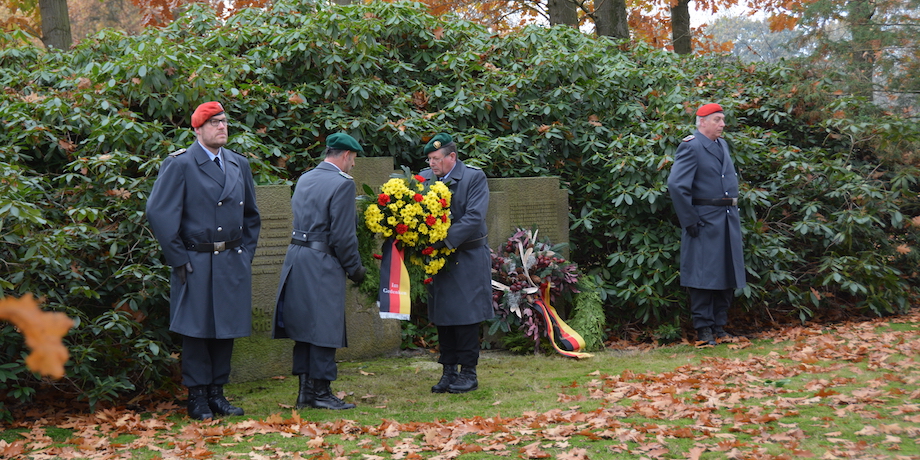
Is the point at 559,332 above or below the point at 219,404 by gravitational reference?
above

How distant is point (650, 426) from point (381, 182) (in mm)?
4043

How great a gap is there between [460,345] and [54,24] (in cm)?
939

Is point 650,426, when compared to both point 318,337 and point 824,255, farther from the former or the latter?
point 824,255

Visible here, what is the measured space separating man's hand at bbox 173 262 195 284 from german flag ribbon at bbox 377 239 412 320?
1.37 meters

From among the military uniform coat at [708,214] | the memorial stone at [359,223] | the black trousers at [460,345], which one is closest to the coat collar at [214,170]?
the memorial stone at [359,223]

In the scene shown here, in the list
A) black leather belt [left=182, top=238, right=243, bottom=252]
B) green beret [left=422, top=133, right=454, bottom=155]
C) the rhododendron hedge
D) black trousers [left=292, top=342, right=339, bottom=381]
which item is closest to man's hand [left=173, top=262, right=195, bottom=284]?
black leather belt [left=182, top=238, right=243, bottom=252]

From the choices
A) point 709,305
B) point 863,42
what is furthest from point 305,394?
point 863,42

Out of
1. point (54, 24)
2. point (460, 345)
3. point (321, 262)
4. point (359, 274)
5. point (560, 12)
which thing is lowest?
point (460, 345)

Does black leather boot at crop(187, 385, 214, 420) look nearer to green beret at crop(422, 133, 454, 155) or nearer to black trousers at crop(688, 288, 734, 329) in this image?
green beret at crop(422, 133, 454, 155)

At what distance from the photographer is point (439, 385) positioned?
6242 mm

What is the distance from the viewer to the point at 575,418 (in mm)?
4984

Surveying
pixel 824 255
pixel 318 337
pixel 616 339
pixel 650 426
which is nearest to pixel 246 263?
pixel 318 337

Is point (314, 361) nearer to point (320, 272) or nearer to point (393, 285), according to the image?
point (320, 272)

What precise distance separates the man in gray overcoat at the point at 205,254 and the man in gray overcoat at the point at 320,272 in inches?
13.8
